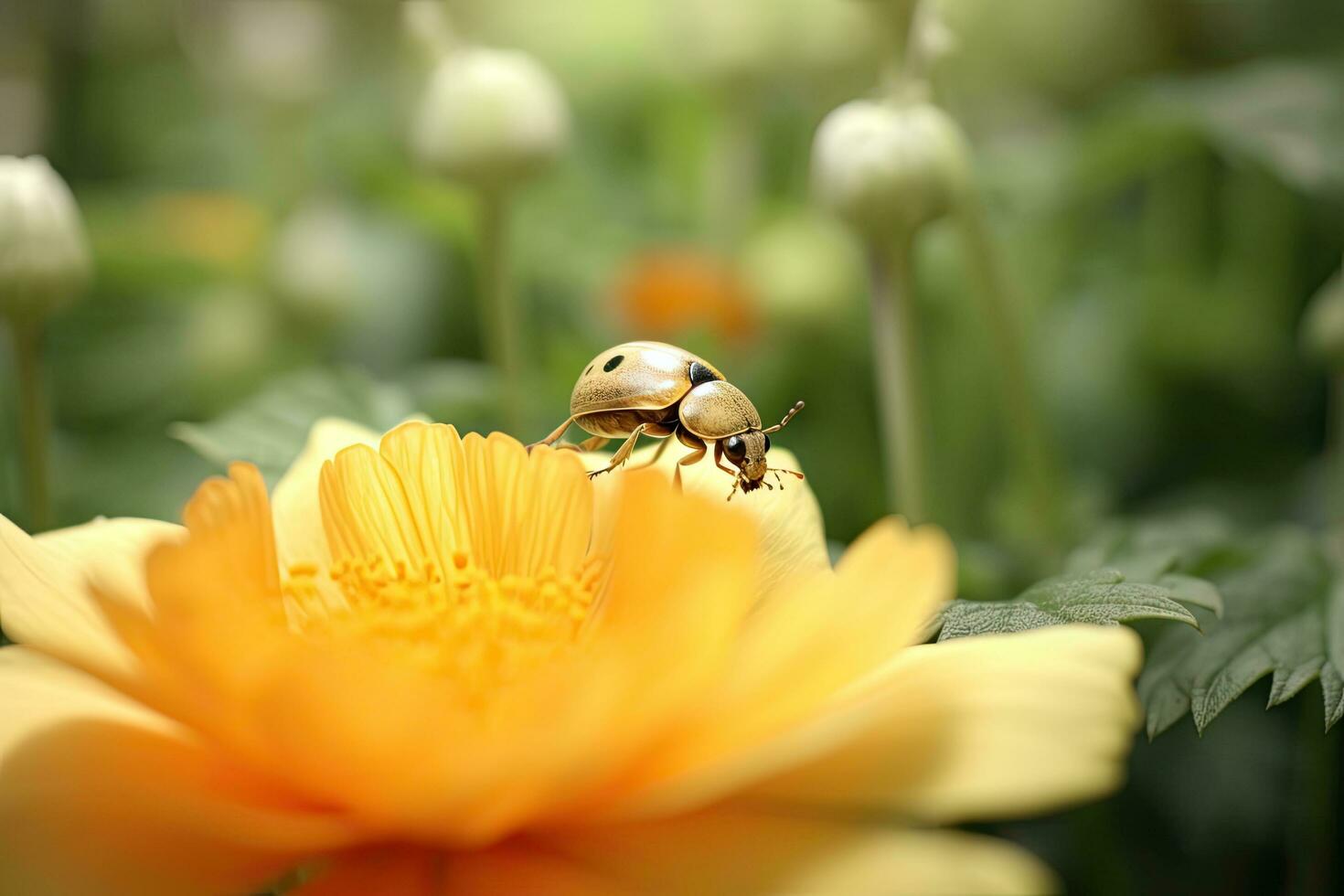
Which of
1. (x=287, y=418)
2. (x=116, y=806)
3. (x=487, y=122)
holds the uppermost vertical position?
(x=487, y=122)

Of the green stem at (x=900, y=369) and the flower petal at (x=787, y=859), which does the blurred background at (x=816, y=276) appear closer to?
the green stem at (x=900, y=369)

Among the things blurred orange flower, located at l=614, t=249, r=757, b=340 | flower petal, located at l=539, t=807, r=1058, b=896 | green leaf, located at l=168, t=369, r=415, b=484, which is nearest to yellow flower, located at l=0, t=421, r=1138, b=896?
flower petal, located at l=539, t=807, r=1058, b=896

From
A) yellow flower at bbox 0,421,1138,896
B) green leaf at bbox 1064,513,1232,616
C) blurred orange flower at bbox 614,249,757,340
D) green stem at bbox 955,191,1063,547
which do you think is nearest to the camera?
yellow flower at bbox 0,421,1138,896

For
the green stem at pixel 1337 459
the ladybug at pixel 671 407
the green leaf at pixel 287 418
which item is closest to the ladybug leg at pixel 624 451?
the ladybug at pixel 671 407

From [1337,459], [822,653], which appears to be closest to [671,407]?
[822,653]

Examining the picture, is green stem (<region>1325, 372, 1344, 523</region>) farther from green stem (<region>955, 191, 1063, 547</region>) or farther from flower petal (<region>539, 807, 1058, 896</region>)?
flower petal (<region>539, 807, 1058, 896</region>)

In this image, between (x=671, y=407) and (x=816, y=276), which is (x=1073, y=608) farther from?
(x=816, y=276)
